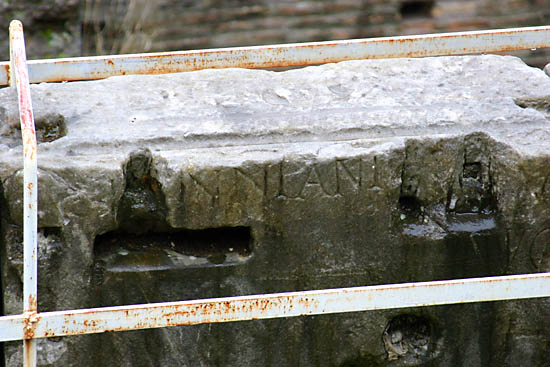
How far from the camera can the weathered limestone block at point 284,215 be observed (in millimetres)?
2273

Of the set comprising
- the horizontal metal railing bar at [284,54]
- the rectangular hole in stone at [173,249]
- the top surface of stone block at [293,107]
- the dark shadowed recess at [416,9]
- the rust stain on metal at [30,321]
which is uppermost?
the dark shadowed recess at [416,9]

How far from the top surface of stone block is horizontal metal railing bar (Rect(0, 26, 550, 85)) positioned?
0.08 meters

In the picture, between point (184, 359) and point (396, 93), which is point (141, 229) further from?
point (396, 93)

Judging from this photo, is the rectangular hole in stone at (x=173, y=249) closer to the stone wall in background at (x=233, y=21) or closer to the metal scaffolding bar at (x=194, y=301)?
the metal scaffolding bar at (x=194, y=301)

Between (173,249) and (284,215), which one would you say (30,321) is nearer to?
(173,249)

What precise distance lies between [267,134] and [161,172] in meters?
0.30

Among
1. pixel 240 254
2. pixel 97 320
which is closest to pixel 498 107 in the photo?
pixel 240 254

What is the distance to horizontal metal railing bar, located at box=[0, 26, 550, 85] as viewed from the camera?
8.13 feet

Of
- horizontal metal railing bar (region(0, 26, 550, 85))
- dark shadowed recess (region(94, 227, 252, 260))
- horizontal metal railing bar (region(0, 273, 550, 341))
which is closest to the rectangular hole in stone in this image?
dark shadowed recess (region(94, 227, 252, 260))

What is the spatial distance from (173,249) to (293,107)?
512mm

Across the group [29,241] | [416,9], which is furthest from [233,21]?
[29,241]

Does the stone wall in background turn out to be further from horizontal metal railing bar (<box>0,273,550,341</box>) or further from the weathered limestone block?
horizontal metal railing bar (<box>0,273,550,341</box>)

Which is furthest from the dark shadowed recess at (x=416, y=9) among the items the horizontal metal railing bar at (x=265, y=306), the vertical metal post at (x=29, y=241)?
the vertical metal post at (x=29, y=241)

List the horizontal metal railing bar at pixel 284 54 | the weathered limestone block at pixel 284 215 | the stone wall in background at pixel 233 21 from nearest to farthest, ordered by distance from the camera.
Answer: the weathered limestone block at pixel 284 215 < the horizontal metal railing bar at pixel 284 54 < the stone wall in background at pixel 233 21
